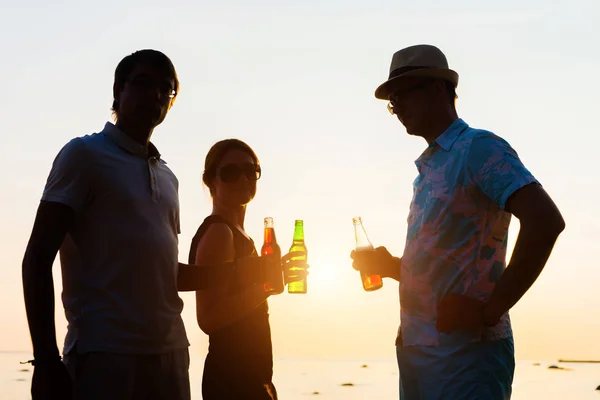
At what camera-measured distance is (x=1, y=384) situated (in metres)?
16.1

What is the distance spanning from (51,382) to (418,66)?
9.08ft

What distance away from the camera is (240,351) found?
482cm

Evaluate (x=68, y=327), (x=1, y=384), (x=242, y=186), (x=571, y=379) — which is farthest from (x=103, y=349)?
(x=571, y=379)

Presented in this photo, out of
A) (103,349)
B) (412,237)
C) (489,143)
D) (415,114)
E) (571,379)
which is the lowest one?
(571,379)

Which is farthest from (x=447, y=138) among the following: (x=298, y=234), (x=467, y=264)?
(x=298, y=234)

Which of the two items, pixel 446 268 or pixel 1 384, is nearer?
pixel 446 268

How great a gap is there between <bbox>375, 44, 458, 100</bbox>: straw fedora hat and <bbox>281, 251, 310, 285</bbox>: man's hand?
4.47ft

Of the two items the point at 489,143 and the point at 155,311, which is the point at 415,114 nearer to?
the point at 489,143

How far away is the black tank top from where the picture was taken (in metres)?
4.79

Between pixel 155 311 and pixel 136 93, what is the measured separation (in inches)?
51.2

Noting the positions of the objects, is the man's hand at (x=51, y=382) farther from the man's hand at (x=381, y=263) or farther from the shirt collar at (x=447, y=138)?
the shirt collar at (x=447, y=138)

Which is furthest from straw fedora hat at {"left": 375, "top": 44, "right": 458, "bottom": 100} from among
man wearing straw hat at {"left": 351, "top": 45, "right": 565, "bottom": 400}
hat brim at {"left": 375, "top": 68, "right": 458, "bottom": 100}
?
man wearing straw hat at {"left": 351, "top": 45, "right": 565, "bottom": 400}

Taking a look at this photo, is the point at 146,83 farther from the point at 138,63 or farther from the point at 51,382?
the point at 51,382

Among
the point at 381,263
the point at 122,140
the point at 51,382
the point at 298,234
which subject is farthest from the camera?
the point at 298,234
